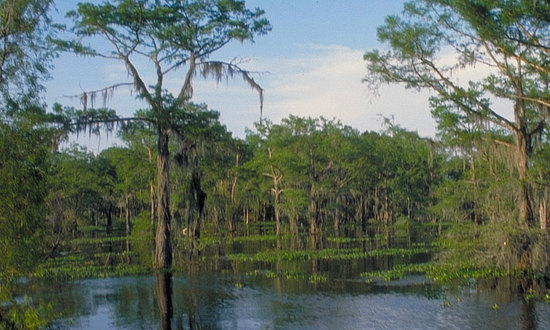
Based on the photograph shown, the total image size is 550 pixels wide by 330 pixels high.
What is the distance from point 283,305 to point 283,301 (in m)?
0.67

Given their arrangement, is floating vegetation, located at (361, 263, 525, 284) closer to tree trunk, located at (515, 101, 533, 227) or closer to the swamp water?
the swamp water

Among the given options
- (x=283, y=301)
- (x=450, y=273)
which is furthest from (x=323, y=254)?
(x=283, y=301)

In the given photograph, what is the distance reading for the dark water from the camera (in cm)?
1639

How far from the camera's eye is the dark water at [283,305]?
16.4m

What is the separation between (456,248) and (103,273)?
1526 cm

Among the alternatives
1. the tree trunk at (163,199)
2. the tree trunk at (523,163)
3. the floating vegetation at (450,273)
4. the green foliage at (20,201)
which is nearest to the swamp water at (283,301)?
the floating vegetation at (450,273)

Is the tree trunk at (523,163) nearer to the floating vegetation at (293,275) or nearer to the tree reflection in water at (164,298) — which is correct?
the floating vegetation at (293,275)

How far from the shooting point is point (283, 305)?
61.9 ft

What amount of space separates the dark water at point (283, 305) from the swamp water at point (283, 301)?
29 millimetres

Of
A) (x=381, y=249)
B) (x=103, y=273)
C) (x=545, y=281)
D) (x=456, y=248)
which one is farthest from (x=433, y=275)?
(x=103, y=273)

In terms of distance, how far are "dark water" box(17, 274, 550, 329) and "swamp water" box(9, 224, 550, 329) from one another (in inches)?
1.1

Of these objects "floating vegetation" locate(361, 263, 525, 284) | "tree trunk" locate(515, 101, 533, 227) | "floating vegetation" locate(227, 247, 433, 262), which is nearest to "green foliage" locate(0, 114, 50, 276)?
"floating vegetation" locate(361, 263, 525, 284)

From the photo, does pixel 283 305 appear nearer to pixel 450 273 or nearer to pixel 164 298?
pixel 164 298

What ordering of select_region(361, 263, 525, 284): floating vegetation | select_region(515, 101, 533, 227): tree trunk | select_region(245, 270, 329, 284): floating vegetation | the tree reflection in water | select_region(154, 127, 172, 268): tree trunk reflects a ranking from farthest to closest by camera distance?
select_region(154, 127, 172, 268): tree trunk → select_region(245, 270, 329, 284): floating vegetation → select_region(515, 101, 533, 227): tree trunk → select_region(361, 263, 525, 284): floating vegetation → the tree reflection in water
